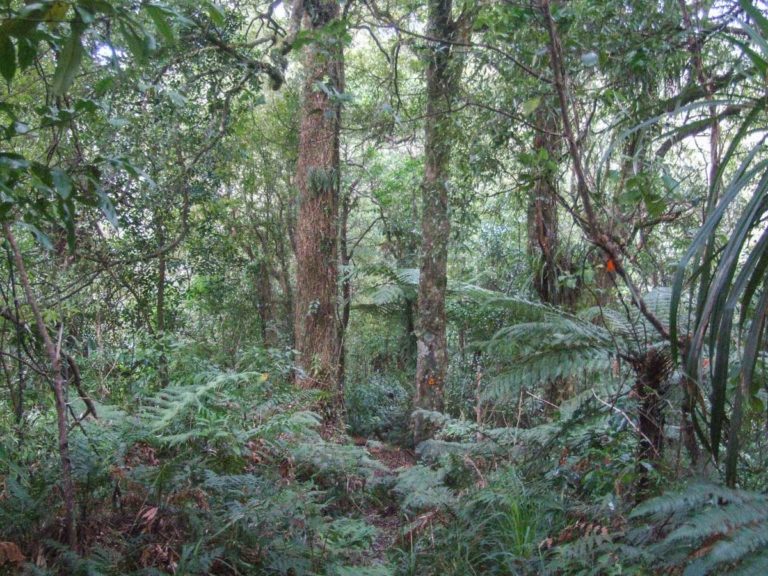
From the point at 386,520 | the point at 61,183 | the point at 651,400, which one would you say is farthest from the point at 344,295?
the point at 61,183

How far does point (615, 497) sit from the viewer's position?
8.73ft

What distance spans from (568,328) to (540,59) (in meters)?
1.66

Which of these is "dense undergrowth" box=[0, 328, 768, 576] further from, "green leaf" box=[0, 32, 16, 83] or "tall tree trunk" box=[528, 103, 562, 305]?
"green leaf" box=[0, 32, 16, 83]

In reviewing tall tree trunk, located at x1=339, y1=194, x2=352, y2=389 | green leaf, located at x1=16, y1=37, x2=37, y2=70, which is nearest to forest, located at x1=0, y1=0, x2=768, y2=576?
green leaf, located at x1=16, y1=37, x2=37, y2=70

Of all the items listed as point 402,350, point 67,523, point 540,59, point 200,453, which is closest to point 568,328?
point 540,59

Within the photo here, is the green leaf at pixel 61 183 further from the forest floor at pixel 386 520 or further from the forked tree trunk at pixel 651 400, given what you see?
the forest floor at pixel 386 520

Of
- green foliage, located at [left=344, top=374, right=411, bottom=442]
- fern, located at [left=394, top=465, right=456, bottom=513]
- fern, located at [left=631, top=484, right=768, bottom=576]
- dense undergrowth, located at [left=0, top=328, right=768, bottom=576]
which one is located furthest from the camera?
green foliage, located at [left=344, top=374, right=411, bottom=442]

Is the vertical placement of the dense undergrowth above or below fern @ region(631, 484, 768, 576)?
below

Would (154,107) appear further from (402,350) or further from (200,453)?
(402,350)

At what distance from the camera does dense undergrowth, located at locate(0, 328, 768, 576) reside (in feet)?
7.07

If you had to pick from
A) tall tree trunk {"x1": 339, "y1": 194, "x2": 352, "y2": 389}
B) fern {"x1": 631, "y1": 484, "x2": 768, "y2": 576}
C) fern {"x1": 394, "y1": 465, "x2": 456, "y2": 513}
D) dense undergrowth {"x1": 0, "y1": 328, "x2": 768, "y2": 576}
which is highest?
tall tree trunk {"x1": 339, "y1": 194, "x2": 352, "y2": 389}

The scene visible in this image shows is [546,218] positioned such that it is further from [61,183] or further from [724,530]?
[61,183]

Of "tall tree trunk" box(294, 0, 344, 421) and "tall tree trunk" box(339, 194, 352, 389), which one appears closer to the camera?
"tall tree trunk" box(294, 0, 344, 421)

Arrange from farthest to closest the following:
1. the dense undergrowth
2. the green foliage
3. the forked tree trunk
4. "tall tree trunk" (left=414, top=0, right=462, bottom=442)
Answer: the green foliage → "tall tree trunk" (left=414, top=0, right=462, bottom=442) → the forked tree trunk → the dense undergrowth
